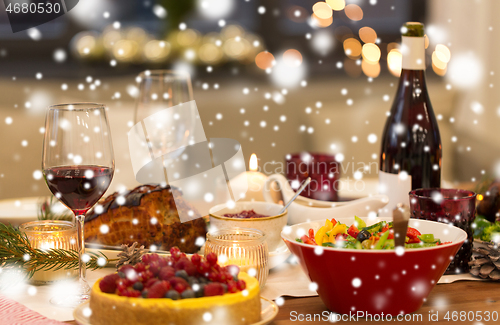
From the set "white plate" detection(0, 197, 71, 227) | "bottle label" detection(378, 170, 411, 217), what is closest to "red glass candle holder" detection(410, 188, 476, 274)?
"bottle label" detection(378, 170, 411, 217)

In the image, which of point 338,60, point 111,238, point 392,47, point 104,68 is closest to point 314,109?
point 338,60

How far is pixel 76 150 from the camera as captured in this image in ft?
2.27

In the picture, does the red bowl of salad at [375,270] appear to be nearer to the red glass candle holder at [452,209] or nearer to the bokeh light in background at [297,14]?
the red glass candle holder at [452,209]

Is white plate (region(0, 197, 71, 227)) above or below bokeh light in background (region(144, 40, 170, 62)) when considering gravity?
below

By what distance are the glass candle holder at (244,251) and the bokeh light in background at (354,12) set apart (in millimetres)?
2664

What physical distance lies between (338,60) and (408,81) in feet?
7.37

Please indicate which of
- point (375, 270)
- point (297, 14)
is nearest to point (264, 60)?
point (297, 14)

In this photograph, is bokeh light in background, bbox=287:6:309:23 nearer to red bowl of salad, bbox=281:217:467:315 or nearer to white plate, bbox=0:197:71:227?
white plate, bbox=0:197:71:227

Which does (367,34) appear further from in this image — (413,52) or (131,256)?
(131,256)

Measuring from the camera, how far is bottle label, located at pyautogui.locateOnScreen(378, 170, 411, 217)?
1.02 m

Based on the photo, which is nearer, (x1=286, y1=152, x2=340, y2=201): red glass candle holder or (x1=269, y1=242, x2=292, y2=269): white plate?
(x1=269, y1=242, x2=292, y2=269): white plate

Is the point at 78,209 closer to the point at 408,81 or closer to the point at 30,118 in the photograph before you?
the point at 408,81

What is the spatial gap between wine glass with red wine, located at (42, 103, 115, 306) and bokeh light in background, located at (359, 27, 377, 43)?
2.80m

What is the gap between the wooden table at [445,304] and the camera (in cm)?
67
